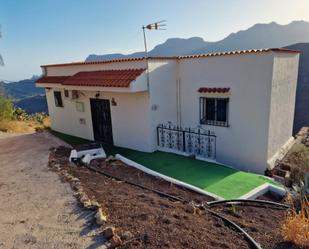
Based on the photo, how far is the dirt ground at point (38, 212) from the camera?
15.5ft

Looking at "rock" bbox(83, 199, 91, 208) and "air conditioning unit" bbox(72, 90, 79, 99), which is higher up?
"air conditioning unit" bbox(72, 90, 79, 99)

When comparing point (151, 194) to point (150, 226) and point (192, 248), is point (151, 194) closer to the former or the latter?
point (150, 226)

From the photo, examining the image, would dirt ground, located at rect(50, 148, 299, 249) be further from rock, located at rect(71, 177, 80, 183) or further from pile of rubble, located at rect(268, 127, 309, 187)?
pile of rubble, located at rect(268, 127, 309, 187)

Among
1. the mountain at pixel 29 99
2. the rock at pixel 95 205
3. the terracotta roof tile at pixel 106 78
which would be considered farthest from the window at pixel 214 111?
the mountain at pixel 29 99

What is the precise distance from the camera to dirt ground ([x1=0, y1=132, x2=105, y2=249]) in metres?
4.73

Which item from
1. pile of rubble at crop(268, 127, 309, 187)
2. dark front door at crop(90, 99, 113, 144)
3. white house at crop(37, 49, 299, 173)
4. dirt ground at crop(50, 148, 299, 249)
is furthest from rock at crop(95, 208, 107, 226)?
dark front door at crop(90, 99, 113, 144)

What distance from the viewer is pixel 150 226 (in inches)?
189

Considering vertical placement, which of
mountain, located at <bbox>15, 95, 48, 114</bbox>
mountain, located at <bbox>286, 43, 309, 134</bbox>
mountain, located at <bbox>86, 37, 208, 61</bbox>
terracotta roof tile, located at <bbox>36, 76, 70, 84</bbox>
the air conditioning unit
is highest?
mountain, located at <bbox>86, 37, 208, 61</bbox>

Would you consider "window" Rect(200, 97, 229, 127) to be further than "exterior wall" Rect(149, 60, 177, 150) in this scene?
No

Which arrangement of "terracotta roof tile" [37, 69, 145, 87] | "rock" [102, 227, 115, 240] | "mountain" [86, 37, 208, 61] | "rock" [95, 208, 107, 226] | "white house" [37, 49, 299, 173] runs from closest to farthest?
1. "rock" [102, 227, 115, 240]
2. "rock" [95, 208, 107, 226]
3. "white house" [37, 49, 299, 173]
4. "terracotta roof tile" [37, 69, 145, 87]
5. "mountain" [86, 37, 208, 61]

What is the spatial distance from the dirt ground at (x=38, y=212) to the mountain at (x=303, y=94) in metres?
25.1

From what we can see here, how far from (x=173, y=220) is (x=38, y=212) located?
3358 millimetres

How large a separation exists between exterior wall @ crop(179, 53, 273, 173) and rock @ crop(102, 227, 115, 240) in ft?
24.0

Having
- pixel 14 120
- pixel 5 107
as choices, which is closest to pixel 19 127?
pixel 5 107
